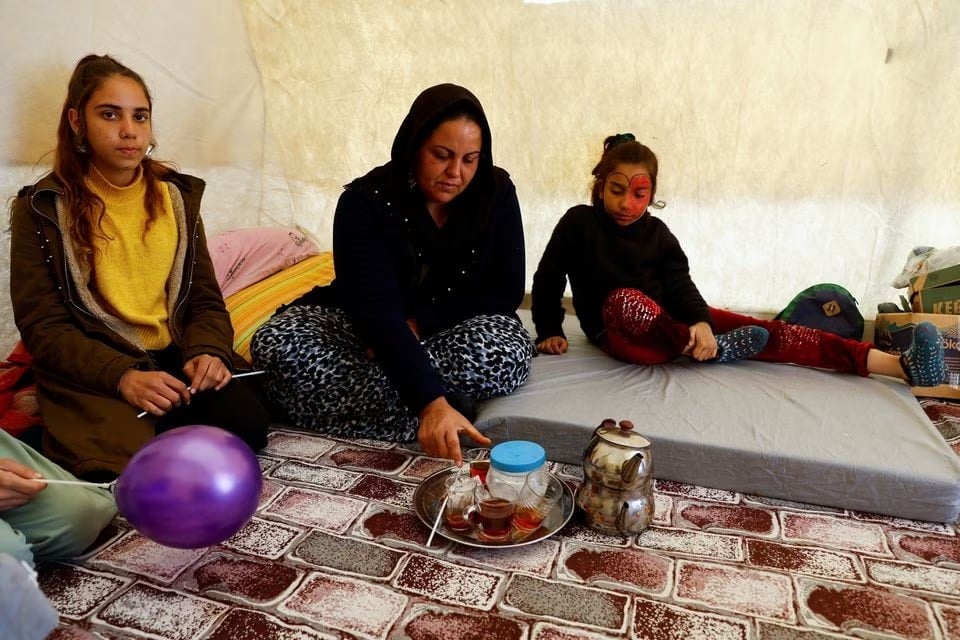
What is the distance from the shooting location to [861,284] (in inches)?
86.7

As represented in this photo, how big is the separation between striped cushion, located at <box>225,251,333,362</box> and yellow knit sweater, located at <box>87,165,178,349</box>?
35 cm

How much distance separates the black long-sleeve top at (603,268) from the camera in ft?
6.05

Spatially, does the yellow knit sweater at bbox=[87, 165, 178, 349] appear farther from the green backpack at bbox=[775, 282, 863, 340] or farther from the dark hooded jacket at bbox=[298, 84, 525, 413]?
the green backpack at bbox=[775, 282, 863, 340]

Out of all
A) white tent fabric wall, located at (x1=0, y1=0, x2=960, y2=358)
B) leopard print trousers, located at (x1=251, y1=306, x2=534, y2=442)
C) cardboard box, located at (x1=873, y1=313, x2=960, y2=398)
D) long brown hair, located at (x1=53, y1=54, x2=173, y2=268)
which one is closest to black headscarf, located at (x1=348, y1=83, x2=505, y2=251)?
leopard print trousers, located at (x1=251, y1=306, x2=534, y2=442)

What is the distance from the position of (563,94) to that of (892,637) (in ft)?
6.14

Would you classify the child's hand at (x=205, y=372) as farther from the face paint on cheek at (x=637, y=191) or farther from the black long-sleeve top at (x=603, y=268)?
the face paint on cheek at (x=637, y=191)

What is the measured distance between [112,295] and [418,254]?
0.65 meters

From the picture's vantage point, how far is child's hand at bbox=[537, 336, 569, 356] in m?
1.85

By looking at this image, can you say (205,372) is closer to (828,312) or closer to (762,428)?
(762,428)

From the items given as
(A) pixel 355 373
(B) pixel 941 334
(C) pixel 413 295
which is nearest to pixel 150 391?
(A) pixel 355 373

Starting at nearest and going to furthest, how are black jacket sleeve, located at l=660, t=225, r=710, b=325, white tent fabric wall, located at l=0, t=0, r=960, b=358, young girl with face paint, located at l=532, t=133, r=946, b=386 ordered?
1. young girl with face paint, located at l=532, t=133, r=946, b=386
2. black jacket sleeve, located at l=660, t=225, r=710, b=325
3. white tent fabric wall, located at l=0, t=0, r=960, b=358

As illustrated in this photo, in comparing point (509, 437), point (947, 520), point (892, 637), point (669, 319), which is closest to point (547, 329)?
point (669, 319)

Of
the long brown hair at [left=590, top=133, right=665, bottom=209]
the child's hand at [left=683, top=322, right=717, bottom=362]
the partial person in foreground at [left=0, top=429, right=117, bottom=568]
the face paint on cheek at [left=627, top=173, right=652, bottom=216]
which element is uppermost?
the long brown hair at [left=590, top=133, right=665, bottom=209]

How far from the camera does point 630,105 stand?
222cm
